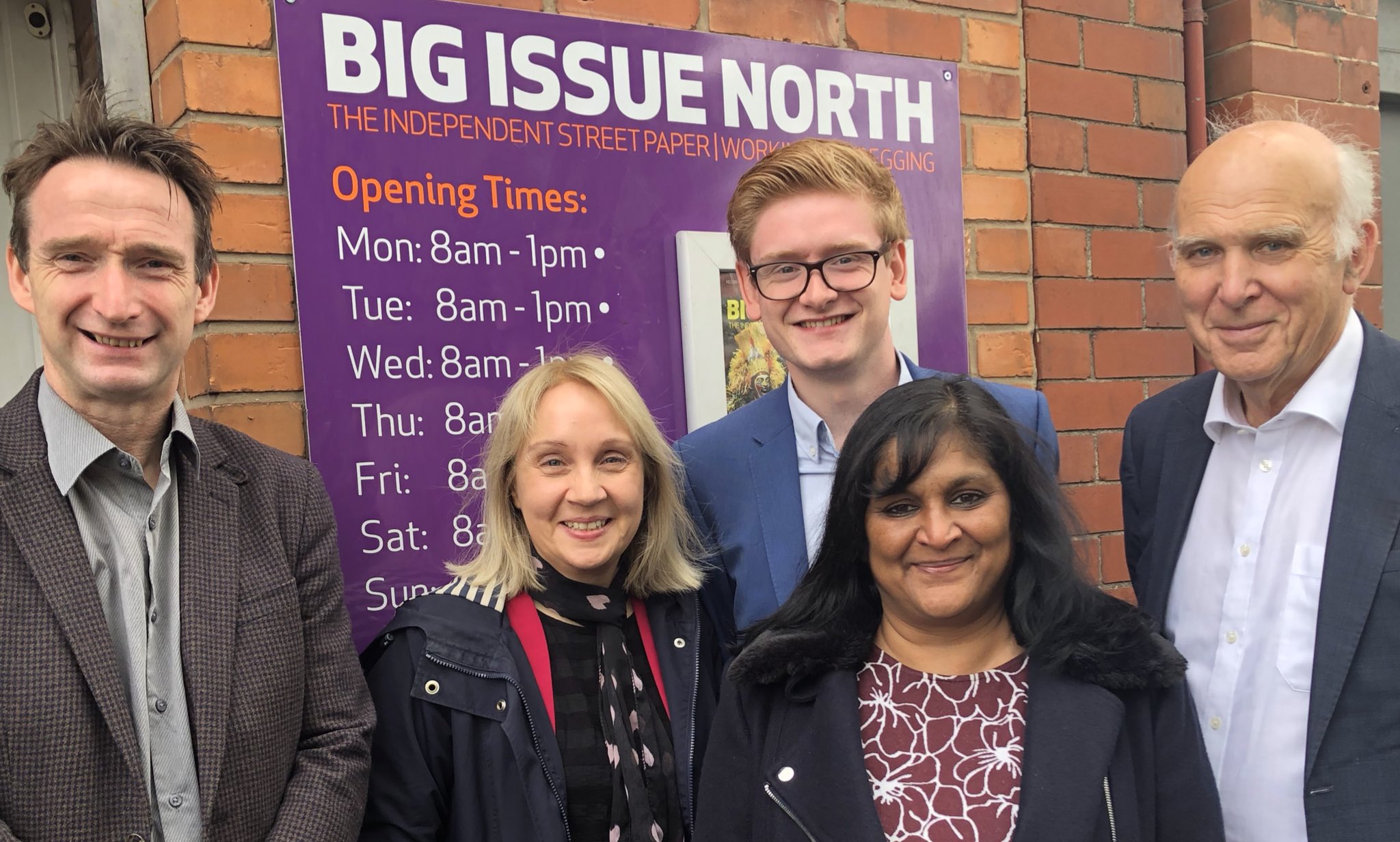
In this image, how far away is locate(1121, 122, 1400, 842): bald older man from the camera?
1721mm

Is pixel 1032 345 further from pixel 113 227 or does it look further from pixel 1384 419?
pixel 113 227

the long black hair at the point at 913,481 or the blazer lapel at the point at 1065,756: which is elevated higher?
the long black hair at the point at 913,481

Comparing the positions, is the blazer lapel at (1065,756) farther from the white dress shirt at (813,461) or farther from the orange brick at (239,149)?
the orange brick at (239,149)

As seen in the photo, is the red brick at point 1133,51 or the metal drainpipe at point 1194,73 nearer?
the red brick at point 1133,51

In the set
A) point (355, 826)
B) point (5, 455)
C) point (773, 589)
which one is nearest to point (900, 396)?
point (773, 589)

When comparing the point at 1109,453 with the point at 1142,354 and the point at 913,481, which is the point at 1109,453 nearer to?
the point at 1142,354

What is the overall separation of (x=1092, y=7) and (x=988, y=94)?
507 mm

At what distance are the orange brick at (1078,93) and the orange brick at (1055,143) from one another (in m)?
0.03

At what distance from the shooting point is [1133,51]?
326 cm

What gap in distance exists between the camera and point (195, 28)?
209 centimetres

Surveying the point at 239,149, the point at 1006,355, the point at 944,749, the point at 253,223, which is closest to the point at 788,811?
the point at 944,749

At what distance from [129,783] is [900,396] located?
4.35ft

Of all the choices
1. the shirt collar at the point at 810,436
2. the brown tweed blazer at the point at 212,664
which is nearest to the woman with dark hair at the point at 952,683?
the shirt collar at the point at 810,436

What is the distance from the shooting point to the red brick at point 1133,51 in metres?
3.20
